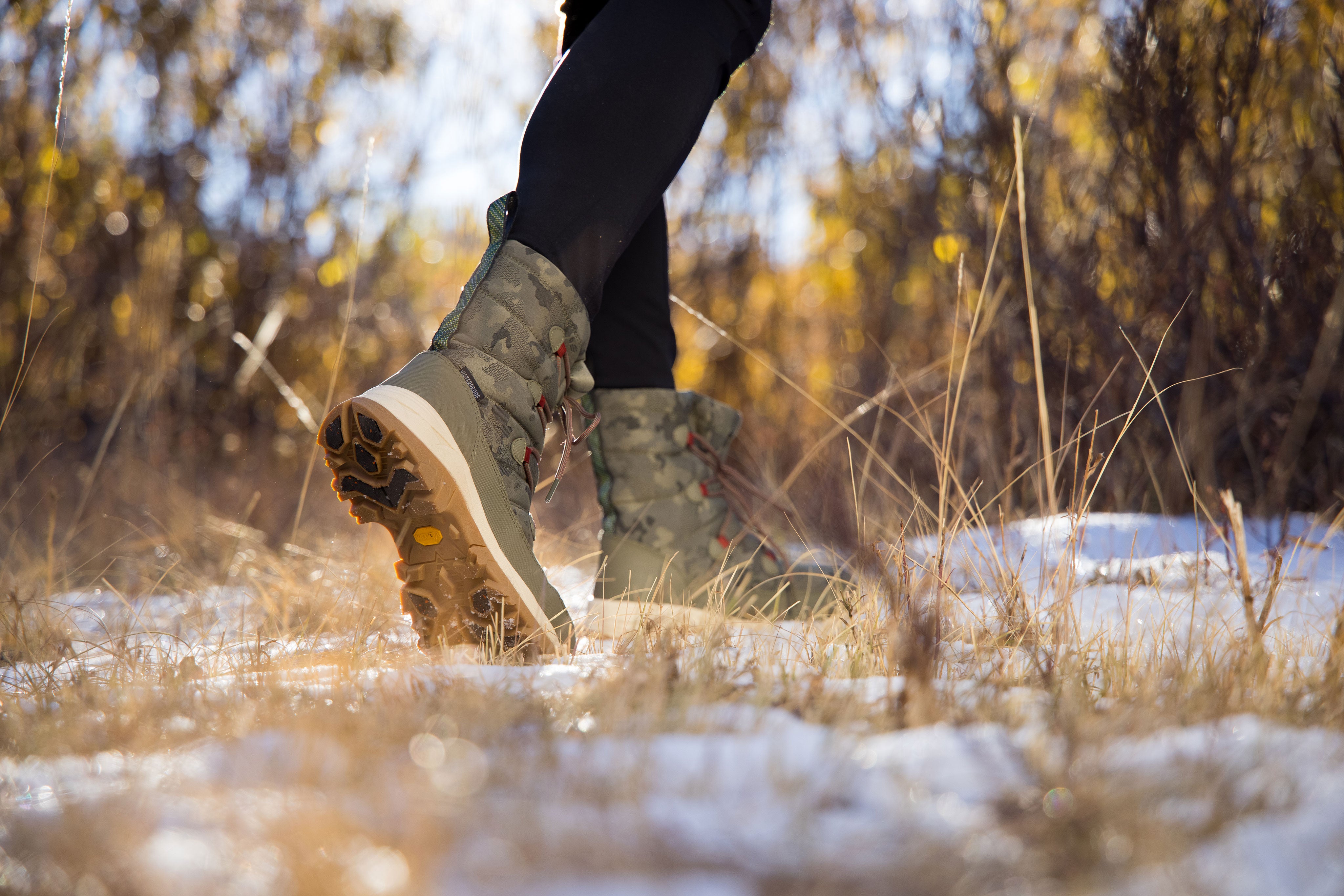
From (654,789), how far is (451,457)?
50 centimetres

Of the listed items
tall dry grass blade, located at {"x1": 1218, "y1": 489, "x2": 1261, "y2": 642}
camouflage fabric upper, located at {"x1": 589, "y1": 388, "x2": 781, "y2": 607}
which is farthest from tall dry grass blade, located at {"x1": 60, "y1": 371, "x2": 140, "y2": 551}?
A: tall dry grass blade, located at {"x1": 1218, "y1": 489, "x2": 1261, "y2": 642}

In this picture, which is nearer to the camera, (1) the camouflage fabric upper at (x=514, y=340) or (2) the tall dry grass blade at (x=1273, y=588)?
(2) the tall dry grass blade at (x=1273, y=588)

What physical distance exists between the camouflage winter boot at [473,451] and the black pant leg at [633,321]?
0.25 meters

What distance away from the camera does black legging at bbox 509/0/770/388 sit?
3.10ft

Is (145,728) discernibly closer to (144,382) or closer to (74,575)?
(74,575)

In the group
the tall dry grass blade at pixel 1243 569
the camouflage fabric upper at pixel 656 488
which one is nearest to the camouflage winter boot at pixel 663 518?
the camouflage fabric upper at pixel 656 488

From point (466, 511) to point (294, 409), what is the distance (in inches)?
95.5

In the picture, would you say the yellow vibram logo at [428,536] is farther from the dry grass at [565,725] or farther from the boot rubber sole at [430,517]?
the dry grass at [565,725]

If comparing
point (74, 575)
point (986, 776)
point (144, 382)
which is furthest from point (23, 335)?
point (986, 776)

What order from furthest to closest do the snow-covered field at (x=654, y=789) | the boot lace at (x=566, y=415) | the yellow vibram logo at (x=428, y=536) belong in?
Result: 1. the boot lace at (x=566, y=415)
2. the yellow vibram logo at (x=428, y=536)
3. the snow-covered field at (x=654, y=789)

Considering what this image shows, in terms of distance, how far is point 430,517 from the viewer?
0.89 m

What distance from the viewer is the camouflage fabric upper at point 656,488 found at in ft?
4.07

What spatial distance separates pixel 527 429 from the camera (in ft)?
3.32

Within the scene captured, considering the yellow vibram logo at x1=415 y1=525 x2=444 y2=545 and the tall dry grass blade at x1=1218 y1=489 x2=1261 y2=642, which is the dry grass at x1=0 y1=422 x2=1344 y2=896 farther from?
the yellow vibram logo at x1=415 y1=525 x2=444 y2=545
